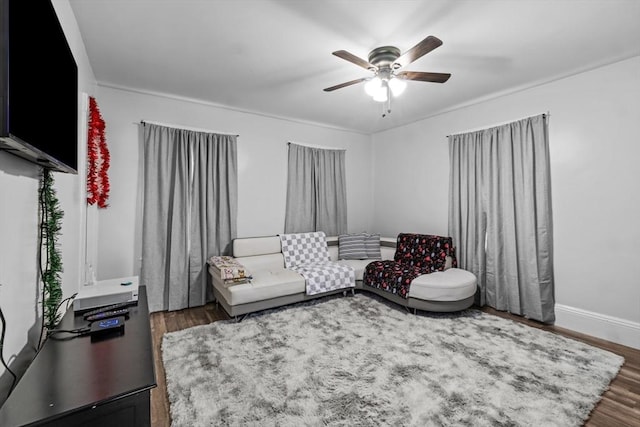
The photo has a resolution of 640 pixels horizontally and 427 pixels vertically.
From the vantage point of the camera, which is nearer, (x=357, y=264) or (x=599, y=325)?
(x=599, y=325)

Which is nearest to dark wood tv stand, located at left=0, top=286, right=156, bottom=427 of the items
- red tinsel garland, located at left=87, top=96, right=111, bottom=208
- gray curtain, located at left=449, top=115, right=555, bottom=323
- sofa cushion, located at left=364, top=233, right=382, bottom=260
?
red tinsel garland, located at left=87, top=96, right=111, bottom=208

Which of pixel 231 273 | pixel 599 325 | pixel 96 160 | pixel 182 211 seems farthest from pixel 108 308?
pixel 599 325

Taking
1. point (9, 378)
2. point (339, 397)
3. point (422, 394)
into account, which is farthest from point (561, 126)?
point (9, 378)

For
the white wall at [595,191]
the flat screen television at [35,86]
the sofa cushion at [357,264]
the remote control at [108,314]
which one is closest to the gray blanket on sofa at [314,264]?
the sofa cushion at [357,264]

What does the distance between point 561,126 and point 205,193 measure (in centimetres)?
422

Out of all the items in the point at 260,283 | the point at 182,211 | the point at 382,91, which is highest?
the point at 382,91

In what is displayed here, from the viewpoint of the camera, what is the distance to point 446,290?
127 inches

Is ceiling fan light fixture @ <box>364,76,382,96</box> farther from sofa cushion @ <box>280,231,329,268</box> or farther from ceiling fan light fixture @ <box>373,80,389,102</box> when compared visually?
sofa cushion @ <box>280,231,329,268</box>

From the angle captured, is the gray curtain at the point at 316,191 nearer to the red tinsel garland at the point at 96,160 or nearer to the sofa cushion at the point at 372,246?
the sofa cushion at the point at 372,246

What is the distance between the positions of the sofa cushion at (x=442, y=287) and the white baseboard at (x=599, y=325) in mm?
886

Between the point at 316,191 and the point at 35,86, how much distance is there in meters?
3.94

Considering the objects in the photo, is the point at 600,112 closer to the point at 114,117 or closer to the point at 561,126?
the point at 561,126

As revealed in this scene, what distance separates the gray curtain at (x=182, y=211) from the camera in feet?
11.5

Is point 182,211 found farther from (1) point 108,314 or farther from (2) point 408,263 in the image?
(2) point 408,263
